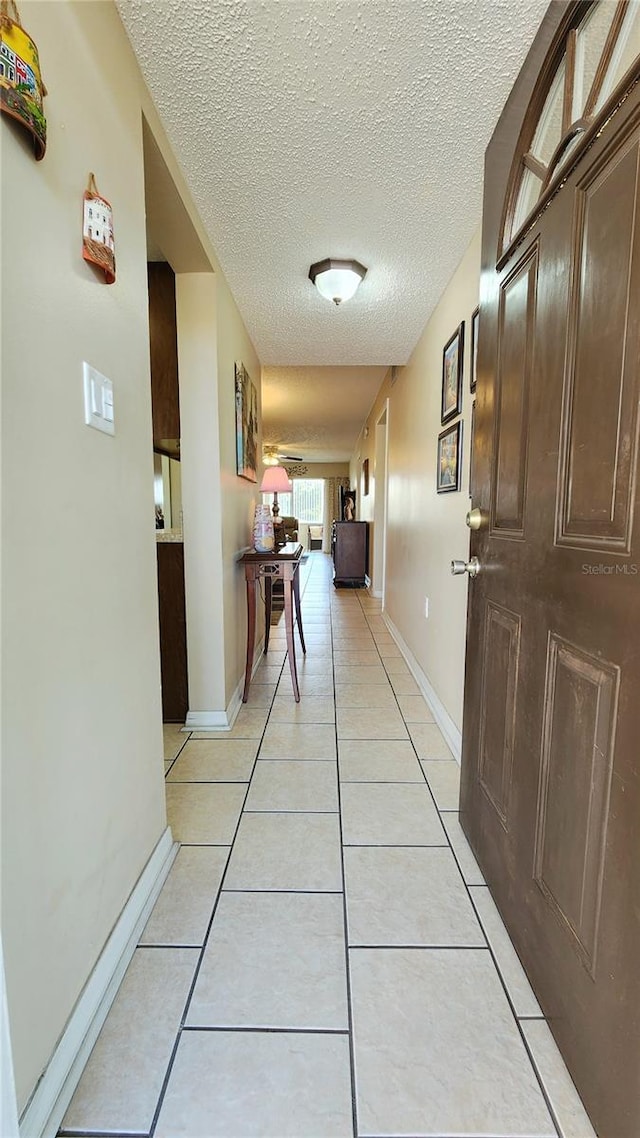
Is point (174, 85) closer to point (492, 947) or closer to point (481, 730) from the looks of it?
point (481, 730)

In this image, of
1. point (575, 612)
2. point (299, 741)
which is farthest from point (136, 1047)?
point (299, 741)

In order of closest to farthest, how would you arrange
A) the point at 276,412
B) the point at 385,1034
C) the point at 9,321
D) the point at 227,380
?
1. the point at 9,321
2. the point at 385,1034
3. the point at 227,380
4. the point at 276,412

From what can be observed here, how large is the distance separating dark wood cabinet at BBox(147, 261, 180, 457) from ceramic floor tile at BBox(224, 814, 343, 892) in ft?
5.50

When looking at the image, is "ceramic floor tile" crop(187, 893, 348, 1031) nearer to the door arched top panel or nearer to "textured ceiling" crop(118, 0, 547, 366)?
the door arched top panel

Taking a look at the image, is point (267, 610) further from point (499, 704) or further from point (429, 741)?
point (499, 704)

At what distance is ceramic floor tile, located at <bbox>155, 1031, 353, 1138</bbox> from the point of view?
30.7 inches

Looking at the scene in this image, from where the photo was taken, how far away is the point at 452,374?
2.19 meters

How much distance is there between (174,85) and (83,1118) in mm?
2202

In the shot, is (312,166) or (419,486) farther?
(419,486)

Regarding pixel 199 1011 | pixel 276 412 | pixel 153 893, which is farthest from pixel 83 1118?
pixel 276 412

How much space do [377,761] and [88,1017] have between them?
4.18ft

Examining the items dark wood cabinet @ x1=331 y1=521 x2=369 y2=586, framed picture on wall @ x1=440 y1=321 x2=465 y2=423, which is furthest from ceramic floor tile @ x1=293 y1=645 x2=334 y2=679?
dark wood cabinet @ x1=331 y1=521 x2=369 y2=586

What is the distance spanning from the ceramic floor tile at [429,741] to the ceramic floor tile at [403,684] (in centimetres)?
42

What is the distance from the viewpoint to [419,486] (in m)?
2.96
